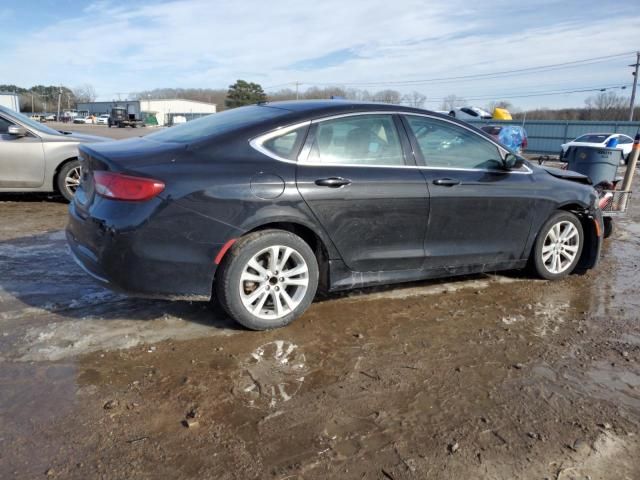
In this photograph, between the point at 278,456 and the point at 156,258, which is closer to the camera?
the point at 278,456

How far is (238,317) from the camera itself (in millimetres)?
3529

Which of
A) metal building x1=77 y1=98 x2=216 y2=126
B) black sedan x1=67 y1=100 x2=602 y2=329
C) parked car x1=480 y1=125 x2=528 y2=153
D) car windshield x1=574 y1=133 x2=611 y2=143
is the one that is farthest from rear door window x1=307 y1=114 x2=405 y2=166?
metal building x1=77 y1=98 x2=216 y2=126

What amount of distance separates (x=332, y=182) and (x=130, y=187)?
135cm

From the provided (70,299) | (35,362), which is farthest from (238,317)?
(70,299)

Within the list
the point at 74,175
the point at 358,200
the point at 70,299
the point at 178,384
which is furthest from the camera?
the point at 74,175

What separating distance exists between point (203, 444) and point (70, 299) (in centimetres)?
225

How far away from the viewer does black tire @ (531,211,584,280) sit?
4.85 metres

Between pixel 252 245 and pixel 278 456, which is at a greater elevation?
pixel 252 245

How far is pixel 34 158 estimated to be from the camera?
7594mm

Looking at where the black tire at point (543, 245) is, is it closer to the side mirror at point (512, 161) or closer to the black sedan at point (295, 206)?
the black sedan at point (295, 206)

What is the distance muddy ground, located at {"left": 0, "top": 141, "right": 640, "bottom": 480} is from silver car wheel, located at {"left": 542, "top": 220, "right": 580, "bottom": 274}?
52 centimetres

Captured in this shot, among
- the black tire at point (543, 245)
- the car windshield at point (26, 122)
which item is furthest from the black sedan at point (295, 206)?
the car windshield at point (26, 122)

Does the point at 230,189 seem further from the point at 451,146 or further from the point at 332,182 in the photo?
the point at 451,146

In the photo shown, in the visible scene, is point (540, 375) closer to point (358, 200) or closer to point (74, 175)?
point (358, 200)
